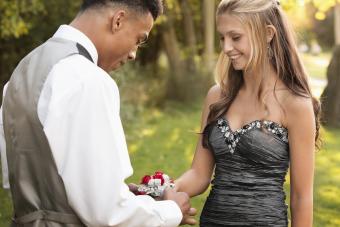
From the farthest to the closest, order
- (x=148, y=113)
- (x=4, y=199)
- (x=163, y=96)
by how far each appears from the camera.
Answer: (x=163, y=96) → (x=148, y=113) → (x=4, y=199)

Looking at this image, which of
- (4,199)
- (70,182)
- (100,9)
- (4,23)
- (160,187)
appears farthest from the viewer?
(4,23)

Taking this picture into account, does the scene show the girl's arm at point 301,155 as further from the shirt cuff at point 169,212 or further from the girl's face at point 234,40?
the shirt cuff at point 169,212

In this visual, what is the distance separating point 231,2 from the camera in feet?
10.3

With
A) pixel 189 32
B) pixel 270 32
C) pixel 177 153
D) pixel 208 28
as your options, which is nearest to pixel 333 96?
pixel 177 153

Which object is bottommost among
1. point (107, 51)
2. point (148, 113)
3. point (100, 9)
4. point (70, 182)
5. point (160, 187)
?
point (148, 113)

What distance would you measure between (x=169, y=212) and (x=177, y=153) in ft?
25.0

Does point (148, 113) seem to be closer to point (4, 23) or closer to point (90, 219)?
point (4, 23)

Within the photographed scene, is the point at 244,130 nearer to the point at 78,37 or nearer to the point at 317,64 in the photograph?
the point at 78,37

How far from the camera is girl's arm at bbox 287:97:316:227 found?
9.92ft

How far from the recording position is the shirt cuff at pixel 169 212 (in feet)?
8.07

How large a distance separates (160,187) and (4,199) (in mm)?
4449

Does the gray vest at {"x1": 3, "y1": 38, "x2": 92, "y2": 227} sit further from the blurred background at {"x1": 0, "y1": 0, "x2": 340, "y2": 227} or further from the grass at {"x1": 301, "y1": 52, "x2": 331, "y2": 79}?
the grass at {"x1": 301, "y1": 52, "x2": 331, "y2": 79}

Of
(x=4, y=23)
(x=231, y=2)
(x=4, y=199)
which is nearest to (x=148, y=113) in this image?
(x=4, y=23)

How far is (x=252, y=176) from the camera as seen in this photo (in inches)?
124
